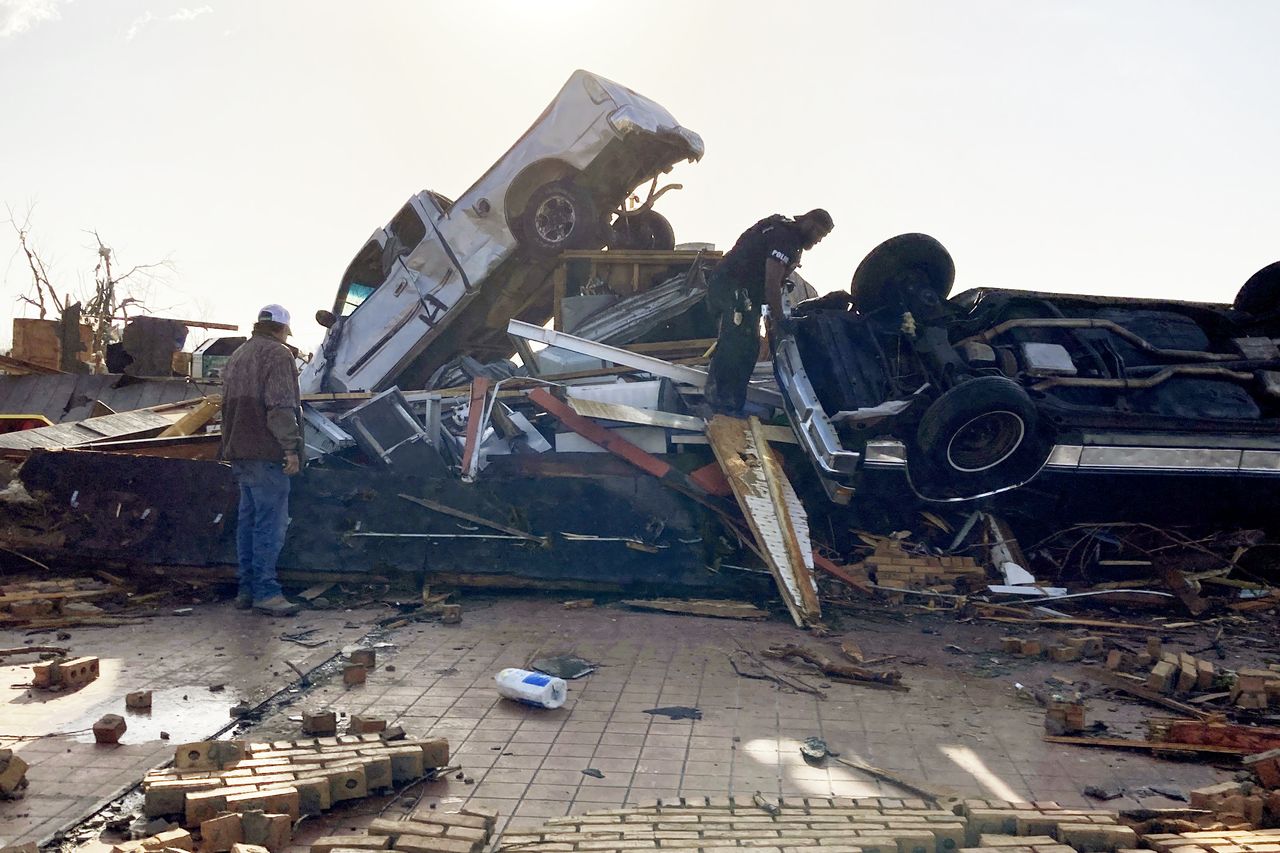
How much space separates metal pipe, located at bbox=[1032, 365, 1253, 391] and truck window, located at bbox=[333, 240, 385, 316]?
866 cm

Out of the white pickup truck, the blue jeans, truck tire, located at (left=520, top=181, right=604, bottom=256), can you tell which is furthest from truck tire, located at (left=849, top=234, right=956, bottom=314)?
the blue jeans

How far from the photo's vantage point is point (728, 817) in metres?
3.62

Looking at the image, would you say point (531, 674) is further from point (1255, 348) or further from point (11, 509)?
point (1255, 348)

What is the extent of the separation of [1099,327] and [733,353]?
3027 millimetres

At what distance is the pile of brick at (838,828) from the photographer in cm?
336

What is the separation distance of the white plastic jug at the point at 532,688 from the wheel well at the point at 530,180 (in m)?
8.08

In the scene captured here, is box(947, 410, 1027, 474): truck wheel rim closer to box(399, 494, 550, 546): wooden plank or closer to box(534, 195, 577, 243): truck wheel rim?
box(399, 494, 550, 546): wooden plank

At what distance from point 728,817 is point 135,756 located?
244 centimetres

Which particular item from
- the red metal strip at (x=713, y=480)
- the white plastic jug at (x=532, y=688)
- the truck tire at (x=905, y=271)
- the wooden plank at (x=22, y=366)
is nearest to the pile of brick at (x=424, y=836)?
the white plastic jug at (x=532, y=688)

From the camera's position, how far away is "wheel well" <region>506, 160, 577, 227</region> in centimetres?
1212

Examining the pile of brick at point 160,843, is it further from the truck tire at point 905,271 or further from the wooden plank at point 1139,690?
the truck tire at point 905,271

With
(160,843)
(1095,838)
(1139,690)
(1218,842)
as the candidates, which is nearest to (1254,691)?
(1139,690)

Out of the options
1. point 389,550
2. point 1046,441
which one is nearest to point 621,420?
point 389,550

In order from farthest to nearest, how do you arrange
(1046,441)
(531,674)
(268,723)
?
(1046,441), (531,674), (268,723)
